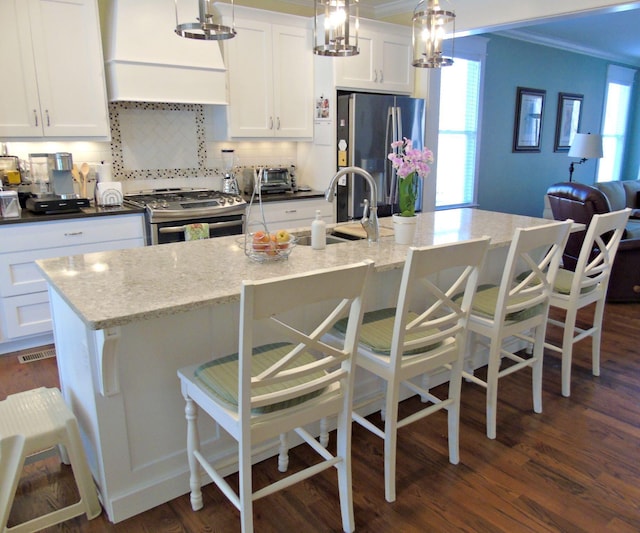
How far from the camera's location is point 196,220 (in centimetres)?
374

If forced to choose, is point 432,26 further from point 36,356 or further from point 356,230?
point 36,356

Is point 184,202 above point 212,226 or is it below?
above

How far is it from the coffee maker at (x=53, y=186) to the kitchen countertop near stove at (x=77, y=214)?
54mm

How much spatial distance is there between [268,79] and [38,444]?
3309 mm

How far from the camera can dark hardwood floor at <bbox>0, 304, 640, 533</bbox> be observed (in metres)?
1.87

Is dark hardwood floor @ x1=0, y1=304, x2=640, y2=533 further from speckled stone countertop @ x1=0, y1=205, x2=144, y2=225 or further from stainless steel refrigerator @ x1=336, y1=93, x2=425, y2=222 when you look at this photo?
stainless steel refrigerator @ x1=336, y1=93, x2=425, y2=222

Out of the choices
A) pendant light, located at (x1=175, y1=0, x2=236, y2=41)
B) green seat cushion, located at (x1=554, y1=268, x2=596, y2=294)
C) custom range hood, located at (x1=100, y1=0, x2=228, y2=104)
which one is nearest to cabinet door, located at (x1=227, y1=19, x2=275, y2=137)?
custom range hood, located at (x1=100, y1=0, x2=228, y2=104)

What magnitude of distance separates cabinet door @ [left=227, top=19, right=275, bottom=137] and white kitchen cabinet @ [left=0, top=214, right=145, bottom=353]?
1315mm

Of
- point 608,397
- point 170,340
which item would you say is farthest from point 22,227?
point 608,397

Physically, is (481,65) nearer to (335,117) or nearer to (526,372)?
(335,117)

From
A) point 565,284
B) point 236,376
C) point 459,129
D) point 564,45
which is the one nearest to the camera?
point 236,376

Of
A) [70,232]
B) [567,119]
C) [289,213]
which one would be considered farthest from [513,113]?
[70,232]

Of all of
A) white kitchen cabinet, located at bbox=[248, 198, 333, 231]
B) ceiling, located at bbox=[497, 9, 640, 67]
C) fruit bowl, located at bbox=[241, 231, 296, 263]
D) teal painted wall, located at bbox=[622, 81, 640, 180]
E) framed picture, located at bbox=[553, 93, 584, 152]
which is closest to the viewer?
fruit bowl, located at bbox=[241, 231, 296, 263]

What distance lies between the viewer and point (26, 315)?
3.32 meters
